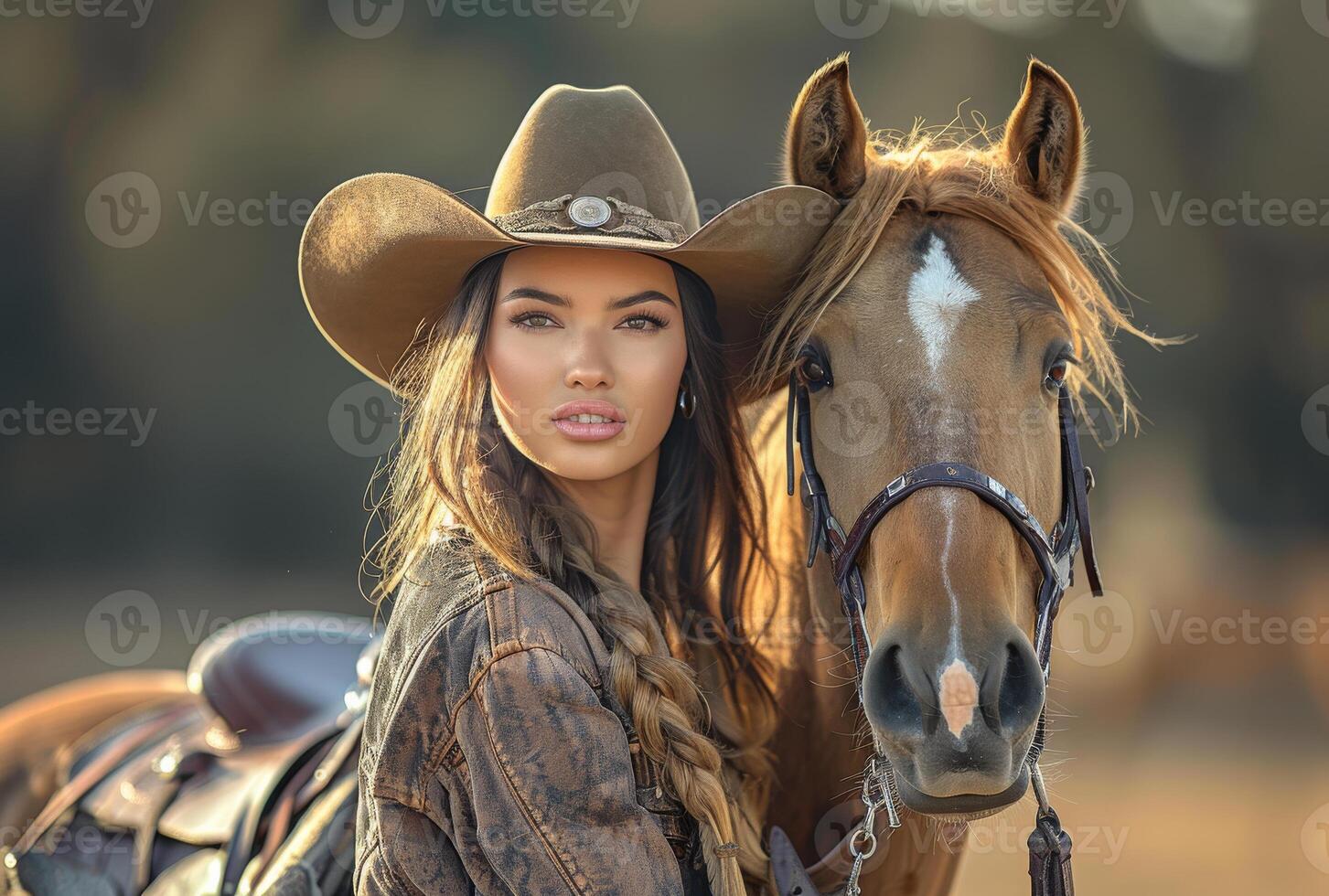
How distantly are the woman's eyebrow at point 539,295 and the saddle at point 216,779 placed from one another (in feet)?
3.60

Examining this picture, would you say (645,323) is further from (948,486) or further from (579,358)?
(948,486)

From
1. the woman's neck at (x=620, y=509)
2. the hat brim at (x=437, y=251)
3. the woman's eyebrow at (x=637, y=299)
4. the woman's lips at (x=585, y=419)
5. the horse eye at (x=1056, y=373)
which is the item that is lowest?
the woman's neck at (x=620, y=509)

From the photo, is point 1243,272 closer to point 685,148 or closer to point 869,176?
point 685,148

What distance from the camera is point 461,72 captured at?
869cm

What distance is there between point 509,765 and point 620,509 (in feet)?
1.74

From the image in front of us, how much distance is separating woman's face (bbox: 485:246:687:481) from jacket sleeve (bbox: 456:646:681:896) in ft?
1.16

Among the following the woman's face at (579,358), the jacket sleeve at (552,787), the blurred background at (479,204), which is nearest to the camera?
the jacket sleeve at (552,787)

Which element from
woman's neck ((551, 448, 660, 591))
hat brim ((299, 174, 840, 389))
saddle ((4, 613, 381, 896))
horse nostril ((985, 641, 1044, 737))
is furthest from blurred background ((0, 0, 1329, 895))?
horse nostril ((985, 641, 1044, 737))

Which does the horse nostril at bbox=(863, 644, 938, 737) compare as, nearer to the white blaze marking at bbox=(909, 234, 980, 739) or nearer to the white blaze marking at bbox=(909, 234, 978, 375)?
the white blaze marking at bbox=(909, 234, 980, 739)

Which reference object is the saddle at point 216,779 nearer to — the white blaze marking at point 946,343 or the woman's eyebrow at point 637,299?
the woman's eyebrow at point 637,299

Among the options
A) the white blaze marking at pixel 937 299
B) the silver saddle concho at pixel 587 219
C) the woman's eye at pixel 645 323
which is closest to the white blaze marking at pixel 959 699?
the white blaze marking at pixel 937 299

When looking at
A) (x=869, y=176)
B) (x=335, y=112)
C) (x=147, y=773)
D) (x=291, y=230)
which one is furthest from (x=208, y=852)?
(x=335, y=112)

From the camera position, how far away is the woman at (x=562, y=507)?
130cm

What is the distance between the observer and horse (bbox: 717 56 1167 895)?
4.44ft
